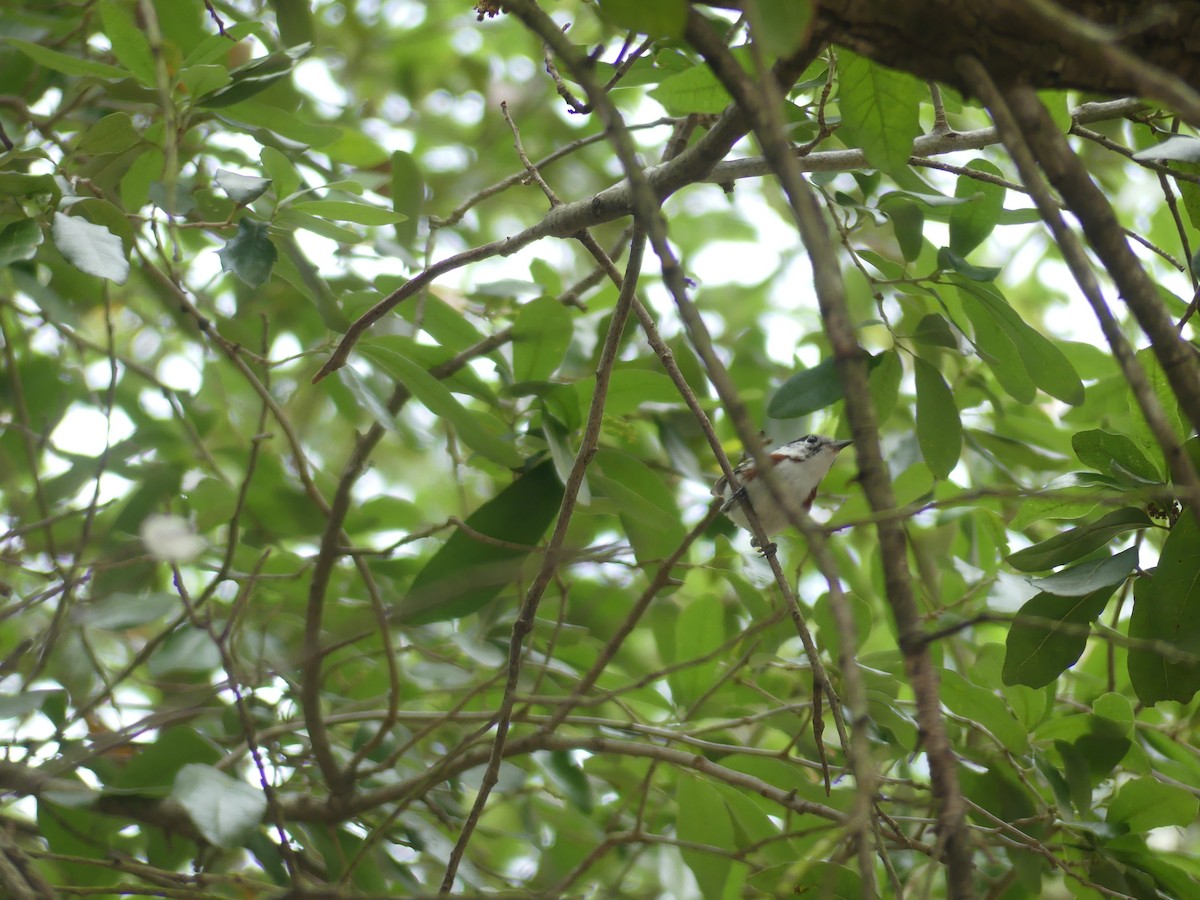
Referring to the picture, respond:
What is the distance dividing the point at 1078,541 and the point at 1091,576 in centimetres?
8

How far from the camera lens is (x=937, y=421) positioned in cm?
188

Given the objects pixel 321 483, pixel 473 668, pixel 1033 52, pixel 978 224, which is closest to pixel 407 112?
pixel 321 483

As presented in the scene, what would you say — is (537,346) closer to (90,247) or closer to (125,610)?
(90,247)

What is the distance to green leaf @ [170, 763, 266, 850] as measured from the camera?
4.94 feet

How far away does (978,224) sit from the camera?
70.0 inches

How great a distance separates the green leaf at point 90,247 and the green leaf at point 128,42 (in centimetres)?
28

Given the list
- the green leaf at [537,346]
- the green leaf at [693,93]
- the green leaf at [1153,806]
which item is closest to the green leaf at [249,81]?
the green leaf at [537,346]

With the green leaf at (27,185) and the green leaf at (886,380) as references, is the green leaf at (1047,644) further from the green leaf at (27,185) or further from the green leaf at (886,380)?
the green leaf at (27,185)

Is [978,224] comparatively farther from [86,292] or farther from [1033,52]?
[86,292]

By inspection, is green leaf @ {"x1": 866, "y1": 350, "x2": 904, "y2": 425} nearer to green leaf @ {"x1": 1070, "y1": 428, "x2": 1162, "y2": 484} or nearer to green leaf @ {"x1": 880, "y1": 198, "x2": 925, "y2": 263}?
green leaf @ {"x1": 880, "y1": 198, "x2": 925, "y2": 263}

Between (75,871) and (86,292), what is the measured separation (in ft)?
4.71

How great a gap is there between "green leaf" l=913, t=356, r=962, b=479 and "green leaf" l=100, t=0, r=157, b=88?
1.43 meters

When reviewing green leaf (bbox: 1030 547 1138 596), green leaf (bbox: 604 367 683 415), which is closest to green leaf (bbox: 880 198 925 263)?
green leaf (bbox: 604 367 683 415)

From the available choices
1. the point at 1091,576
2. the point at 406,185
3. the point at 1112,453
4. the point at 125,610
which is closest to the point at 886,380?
the point at 1112,453
